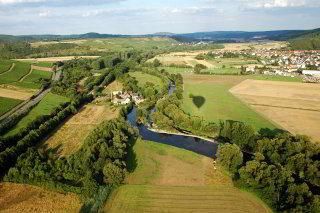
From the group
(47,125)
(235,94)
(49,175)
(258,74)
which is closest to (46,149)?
(47,125)

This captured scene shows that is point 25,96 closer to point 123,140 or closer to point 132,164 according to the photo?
point 123,140

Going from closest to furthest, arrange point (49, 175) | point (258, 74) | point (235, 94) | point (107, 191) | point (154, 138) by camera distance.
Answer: point (107, 191) → point (49, 175) → point (154, 138) → point (235, 94) → point (258, 74)

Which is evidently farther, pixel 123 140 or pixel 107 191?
pixel 123 140

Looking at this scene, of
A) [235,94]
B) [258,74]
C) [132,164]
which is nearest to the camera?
[132,164]

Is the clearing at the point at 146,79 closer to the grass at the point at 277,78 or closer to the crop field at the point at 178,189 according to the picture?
the grass at the point at 277,78

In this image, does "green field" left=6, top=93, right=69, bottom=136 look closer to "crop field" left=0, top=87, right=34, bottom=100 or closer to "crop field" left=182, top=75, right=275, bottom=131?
"crop field" left=0, top=87, right=34, bottom=100

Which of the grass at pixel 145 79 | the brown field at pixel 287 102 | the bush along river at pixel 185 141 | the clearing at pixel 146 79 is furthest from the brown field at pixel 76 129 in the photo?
the brown field at pixel 287 102
